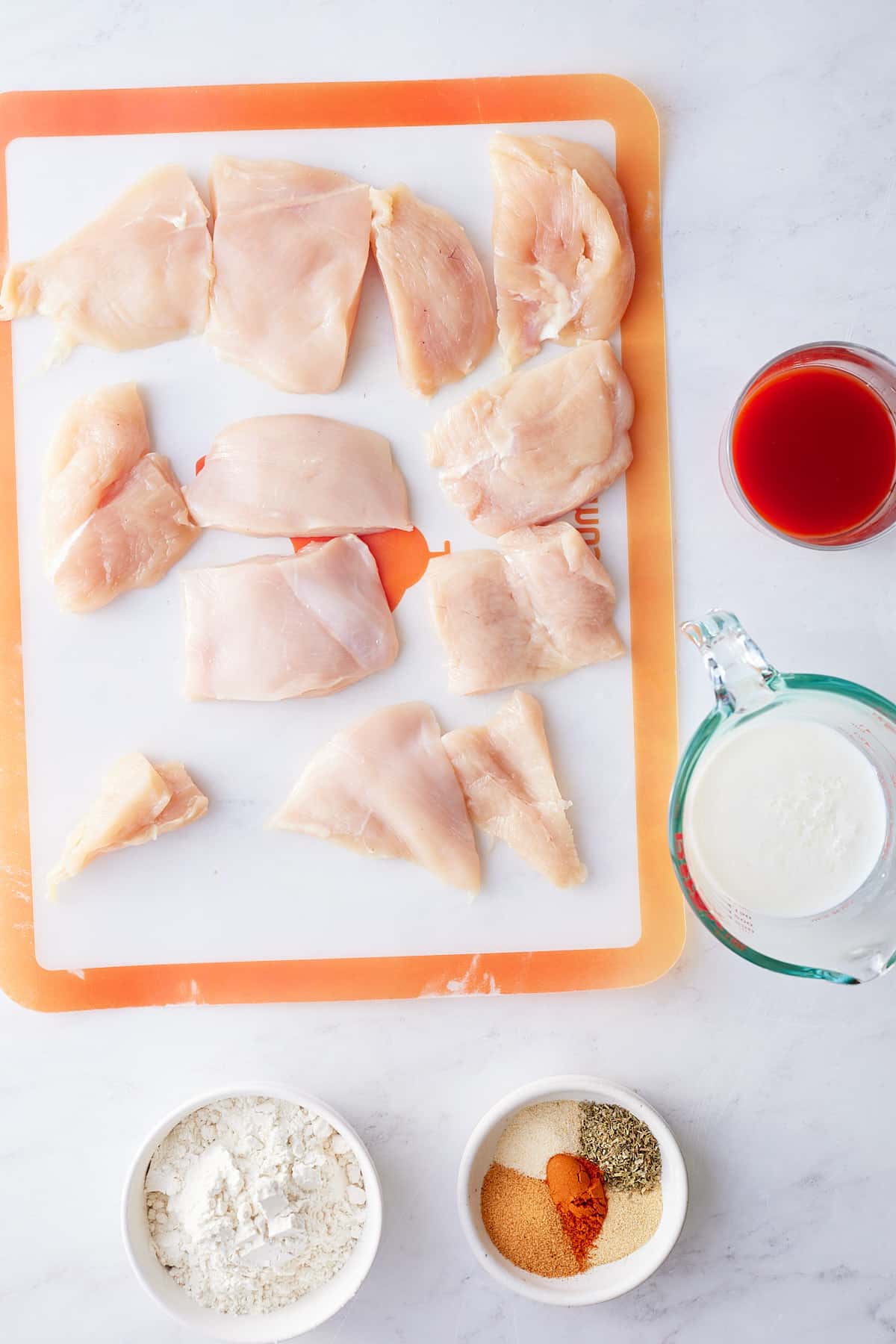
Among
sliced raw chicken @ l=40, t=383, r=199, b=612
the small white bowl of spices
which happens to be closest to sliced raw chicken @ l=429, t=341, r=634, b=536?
sliced raw chicken @ l=40, t=383, r=199, b=612

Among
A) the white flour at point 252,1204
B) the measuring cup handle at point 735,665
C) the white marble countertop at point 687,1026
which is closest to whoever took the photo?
the measuring cup handle at point 735,665

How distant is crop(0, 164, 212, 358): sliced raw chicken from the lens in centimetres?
132

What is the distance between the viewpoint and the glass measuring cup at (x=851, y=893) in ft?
3.73

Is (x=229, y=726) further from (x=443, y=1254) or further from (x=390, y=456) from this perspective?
(x=443, y=1254)

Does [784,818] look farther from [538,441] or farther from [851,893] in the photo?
[538,441]

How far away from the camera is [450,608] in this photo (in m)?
1.34

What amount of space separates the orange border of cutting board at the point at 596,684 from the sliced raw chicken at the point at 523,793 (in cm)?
9

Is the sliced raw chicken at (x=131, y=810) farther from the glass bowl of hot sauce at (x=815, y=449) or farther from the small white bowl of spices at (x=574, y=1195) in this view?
the glass bowl of hot sauce at (x=815, y=449)

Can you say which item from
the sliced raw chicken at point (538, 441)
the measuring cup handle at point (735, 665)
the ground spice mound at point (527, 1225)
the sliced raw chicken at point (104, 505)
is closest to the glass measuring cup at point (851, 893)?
the measuring cup handle at point (735, 665)

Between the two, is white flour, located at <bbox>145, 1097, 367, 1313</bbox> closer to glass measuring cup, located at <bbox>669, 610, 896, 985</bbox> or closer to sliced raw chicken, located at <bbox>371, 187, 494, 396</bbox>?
glass measuring cup, located at <bbox>669, 610, 896, 985</bbox>

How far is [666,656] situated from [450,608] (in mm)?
298

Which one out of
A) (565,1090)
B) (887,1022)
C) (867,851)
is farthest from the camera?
(887,1022)

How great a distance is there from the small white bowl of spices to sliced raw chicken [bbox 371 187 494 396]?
0.96 m

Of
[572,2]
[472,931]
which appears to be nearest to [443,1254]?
[472,931]
